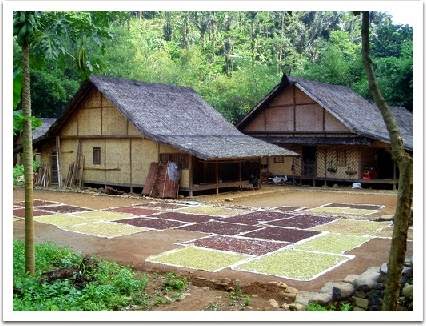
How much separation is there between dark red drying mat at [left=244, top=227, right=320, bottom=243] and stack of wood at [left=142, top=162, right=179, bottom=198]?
673cm

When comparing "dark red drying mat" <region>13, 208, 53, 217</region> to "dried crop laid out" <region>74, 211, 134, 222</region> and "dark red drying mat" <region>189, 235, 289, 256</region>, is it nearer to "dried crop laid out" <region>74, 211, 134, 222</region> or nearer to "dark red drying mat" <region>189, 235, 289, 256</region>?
"dried crop laid out" <region>74, 211, 134, 222</region>

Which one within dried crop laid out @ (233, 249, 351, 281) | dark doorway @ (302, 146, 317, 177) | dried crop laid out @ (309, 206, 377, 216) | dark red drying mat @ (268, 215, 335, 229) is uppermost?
dark doorway @ (302, 146, 317, 177)

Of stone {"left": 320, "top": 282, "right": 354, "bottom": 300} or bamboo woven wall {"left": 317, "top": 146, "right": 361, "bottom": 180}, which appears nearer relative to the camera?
stone {"left": 320, "top": 282, "right": 354, "bottom": 300}

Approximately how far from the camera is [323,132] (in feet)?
71.0

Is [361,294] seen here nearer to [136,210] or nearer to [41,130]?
[136,210]

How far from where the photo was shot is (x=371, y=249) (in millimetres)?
9062

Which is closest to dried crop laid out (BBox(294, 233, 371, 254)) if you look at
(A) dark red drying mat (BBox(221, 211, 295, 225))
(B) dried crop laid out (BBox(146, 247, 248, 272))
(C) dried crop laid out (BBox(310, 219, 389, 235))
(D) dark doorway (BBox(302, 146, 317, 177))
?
(C) dried crop laid out (BBox(310, 219, 389, 235))

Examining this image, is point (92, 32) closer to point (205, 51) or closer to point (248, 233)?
point (248, 233)

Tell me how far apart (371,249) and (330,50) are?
2125cm

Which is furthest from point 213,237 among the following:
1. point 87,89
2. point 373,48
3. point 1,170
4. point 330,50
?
point 373,48

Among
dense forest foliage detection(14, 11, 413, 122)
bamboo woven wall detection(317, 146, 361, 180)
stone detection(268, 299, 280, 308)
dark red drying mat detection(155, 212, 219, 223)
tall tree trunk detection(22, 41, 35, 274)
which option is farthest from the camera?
dense forest foliage detection(14, 11, 413, 122)

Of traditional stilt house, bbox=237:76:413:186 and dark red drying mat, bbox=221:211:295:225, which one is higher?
traditional stilt house, bbox=237:76:413:186

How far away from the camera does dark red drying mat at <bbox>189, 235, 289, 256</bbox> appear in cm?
892

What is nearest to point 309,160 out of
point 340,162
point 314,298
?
point 340,162
